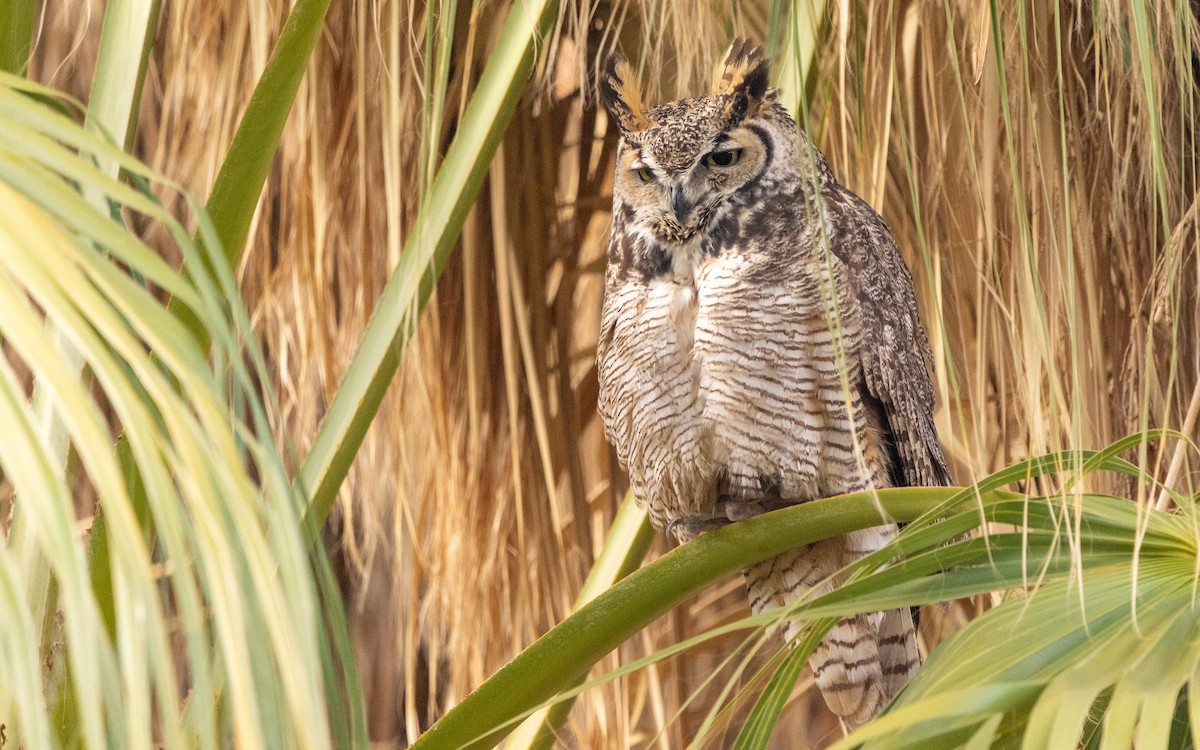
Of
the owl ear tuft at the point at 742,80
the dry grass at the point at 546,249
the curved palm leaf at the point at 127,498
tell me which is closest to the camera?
the curved palm leaf at the point at 127,498

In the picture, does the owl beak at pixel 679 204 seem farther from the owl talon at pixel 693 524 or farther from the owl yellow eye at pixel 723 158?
the owl talon at pixel 693 524

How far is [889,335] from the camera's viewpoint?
142 centimetres

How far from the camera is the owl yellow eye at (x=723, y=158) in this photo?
140 cm

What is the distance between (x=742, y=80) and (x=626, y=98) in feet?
0.47

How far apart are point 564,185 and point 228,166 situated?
1114 mm

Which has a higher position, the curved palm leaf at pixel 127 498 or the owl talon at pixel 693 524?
the curved palm leaf at pixel 127 498

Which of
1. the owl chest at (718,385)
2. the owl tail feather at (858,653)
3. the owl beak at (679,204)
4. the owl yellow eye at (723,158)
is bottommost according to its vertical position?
the owl tail feather at (858,653)

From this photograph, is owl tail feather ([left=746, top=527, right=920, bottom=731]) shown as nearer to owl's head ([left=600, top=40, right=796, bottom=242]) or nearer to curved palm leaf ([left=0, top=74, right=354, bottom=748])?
owl's head ([left=600, top=40, right=796, bottom=242])

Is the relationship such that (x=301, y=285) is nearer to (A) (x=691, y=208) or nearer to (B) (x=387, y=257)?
(B) (x=387, y=257)

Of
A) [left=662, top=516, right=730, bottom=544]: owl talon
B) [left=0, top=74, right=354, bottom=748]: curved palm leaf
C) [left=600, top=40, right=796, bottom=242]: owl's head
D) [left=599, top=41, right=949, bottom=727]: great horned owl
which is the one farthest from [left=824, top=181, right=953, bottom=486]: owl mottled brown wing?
[left=0, top=74, right=354, bottom=748]: curved palm leaf

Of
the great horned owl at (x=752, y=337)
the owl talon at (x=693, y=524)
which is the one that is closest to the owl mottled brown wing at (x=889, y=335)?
the great horned owl at (x=752, y=337)

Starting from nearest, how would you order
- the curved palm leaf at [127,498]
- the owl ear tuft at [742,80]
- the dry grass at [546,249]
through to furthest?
the curved palm leaf at [127,498] < the owl ear tuft at [742,80] < the dry grass at [546,249]

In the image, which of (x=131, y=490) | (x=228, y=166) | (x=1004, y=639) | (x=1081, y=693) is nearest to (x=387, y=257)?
(x=228, y=166)

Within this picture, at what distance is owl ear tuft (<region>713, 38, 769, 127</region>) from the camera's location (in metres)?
1.36
